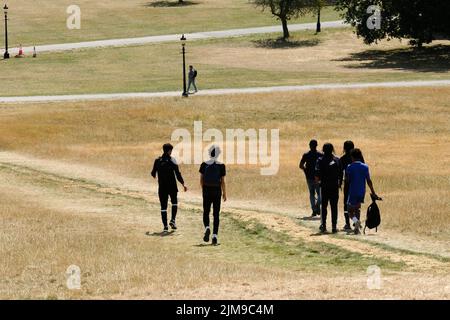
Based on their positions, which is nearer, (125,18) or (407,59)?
(407,59)

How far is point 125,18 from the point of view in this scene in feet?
336

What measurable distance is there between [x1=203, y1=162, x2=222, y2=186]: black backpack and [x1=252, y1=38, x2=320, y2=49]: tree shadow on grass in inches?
2548

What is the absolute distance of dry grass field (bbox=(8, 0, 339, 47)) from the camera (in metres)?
93.4

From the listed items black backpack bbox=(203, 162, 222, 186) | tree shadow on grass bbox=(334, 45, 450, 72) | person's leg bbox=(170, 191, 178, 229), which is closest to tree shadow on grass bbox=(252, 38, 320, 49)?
tree shadow on grass bbox=(334, 45, 450, 72)

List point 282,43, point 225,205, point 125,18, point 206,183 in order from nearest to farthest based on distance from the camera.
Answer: point 206,183 < point 225,205 < point 282,43 < point 125,18

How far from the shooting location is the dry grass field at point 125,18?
9344 centimetres

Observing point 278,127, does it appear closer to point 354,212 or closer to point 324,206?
point 324,206

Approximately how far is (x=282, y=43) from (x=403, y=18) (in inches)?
530

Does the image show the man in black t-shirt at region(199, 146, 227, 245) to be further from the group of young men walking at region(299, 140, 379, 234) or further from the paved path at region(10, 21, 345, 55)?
the paved path at region(10, 21, 345, 55)

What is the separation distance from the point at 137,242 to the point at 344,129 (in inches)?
1053

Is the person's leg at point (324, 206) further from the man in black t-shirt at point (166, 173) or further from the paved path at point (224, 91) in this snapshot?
the paved path at point (224, 91)

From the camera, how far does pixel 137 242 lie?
20.7 meters

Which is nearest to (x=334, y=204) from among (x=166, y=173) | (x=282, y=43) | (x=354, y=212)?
(x=354, y=212)
